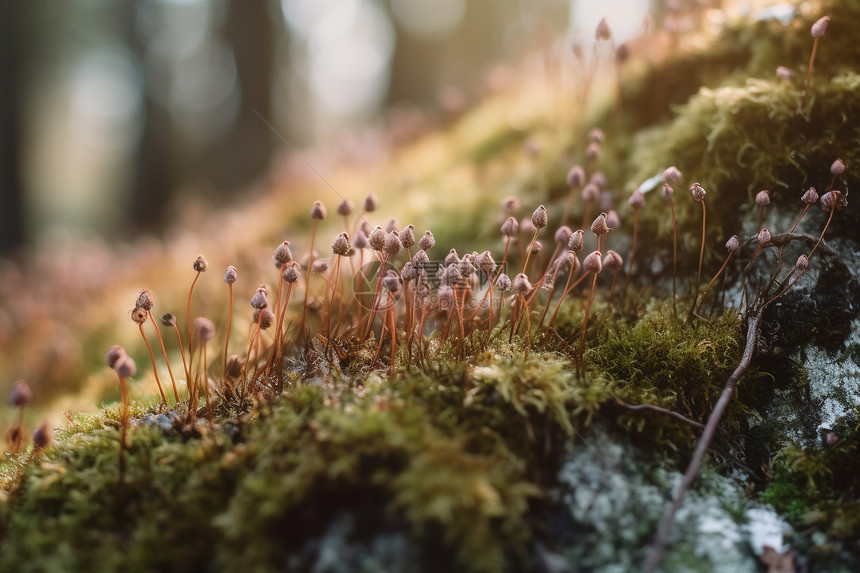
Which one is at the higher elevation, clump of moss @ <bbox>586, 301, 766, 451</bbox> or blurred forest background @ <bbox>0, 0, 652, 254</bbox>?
blurred forest background @ <bbox>0, 0, 652, 254</bbox>

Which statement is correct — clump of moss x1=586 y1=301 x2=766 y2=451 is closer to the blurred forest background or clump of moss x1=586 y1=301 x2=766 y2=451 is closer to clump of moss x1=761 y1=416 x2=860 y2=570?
clump of moss x1=761 y1=416 x2=860 y2=570

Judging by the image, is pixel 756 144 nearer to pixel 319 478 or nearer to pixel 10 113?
pixel 319 478

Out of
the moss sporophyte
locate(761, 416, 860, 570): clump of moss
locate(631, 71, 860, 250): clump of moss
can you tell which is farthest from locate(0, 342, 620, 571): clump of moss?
locate(631, 71, 860, 250): clump of moss

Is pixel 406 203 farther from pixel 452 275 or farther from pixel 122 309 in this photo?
pixel 122 309

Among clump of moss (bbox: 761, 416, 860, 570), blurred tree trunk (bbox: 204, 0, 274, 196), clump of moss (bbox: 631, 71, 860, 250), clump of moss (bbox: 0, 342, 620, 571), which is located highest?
blurred tree trunk (bbox: 204, 0, 274, 196)

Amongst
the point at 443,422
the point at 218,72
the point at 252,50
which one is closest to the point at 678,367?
the point at 443,422

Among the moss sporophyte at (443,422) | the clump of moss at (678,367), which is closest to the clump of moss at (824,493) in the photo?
the moss sporophyte at (443,422)
